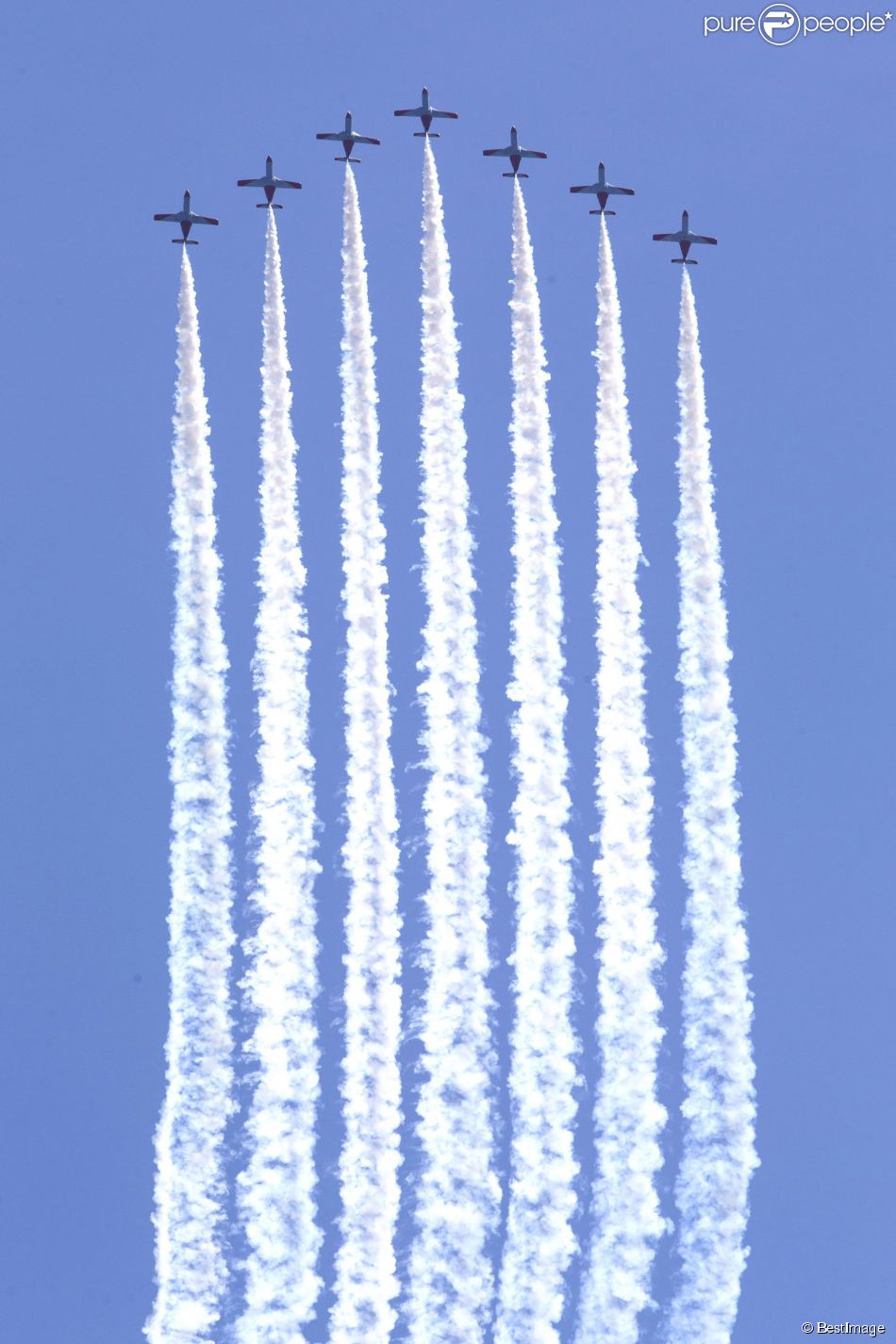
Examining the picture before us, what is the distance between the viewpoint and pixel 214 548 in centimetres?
2995

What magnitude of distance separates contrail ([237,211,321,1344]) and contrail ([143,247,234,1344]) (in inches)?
16.5

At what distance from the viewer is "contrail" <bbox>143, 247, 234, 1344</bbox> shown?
28312 millimetres

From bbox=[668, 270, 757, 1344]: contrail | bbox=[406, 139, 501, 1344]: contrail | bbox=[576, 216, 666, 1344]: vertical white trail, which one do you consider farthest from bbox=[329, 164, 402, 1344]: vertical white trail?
bbox=[668, 270, 757, 1344]: contrail

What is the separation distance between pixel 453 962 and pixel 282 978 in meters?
2.23

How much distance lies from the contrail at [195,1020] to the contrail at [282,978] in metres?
0.42

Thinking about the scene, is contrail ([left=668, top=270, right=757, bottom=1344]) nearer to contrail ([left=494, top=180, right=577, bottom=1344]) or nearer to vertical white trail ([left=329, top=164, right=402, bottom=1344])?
contrail ([left=494, top=180, right=577, bottom=1344])

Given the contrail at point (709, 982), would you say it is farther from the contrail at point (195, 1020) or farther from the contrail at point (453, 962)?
the contrail at point (195, 1020)

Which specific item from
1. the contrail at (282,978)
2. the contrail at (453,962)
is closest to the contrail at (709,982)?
the contrail at (453,962)

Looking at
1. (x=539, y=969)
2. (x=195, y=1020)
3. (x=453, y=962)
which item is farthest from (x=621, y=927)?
(x=195, y=1020)

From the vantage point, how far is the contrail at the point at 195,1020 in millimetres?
28312

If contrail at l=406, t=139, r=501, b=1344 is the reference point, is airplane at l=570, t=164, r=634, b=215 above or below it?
above

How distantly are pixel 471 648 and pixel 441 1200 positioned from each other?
720 cm

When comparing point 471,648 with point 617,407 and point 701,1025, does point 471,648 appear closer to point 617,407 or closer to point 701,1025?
point 617,407

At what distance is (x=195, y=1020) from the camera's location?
93.5 feet
